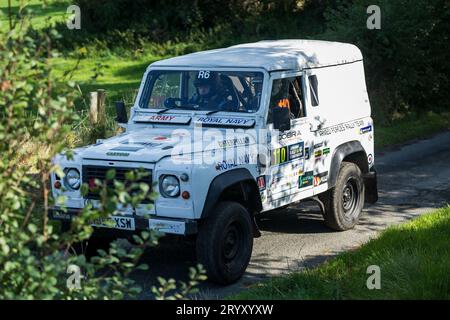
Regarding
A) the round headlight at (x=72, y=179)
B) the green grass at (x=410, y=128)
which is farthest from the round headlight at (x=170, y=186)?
the green grass at (x=410, y=128)

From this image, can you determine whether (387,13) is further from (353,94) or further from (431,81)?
(353,94)

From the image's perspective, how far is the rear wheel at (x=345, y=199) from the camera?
10099 mm

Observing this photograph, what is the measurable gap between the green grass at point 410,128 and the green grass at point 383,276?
305 inches

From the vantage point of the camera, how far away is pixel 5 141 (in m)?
4.91

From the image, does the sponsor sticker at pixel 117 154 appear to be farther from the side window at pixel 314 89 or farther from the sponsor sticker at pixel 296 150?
the side window at pixel 314 89

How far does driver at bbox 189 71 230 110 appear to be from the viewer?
9305 millimetres

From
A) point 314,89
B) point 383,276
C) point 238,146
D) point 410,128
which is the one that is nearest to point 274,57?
point 314,89

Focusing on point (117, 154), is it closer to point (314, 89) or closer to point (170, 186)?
point (170, 186)

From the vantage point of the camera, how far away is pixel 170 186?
791 cm

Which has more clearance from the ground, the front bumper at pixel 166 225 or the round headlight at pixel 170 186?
the round headlight at pixel 170 186

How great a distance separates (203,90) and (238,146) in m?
1.15
